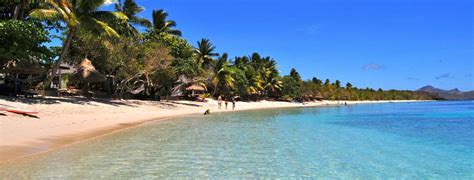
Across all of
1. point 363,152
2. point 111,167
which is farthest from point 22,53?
point 363,152

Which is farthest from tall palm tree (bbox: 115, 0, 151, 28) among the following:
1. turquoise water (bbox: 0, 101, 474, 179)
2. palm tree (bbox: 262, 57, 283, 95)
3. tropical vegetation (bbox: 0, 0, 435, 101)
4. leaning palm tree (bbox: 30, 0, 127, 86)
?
palm tree (bbox: 262, 57, 283, 95)

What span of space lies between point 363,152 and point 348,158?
4.34 feet

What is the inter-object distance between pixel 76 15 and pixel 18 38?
155 inches

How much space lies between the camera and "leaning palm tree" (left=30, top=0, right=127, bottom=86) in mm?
21266

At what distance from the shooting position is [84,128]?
1570 centimetres

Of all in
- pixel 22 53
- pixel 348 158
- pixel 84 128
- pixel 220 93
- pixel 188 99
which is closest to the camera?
pixel 348 158

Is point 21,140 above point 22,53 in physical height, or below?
below

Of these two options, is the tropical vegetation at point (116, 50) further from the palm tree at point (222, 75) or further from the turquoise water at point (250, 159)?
the turquoise water at point (250, 159)

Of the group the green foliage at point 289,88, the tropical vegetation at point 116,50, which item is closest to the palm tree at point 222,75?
the tropical vegetation at point 116,50

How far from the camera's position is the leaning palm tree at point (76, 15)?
21.3m

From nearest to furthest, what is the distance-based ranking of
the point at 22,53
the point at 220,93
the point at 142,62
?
the point at 22,53
the point at 142,62
the point at 220,93

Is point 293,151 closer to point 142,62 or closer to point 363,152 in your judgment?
point 363,152

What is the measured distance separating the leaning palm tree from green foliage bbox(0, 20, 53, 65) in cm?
104

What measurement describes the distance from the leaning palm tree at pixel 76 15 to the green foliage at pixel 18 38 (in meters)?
1.04
